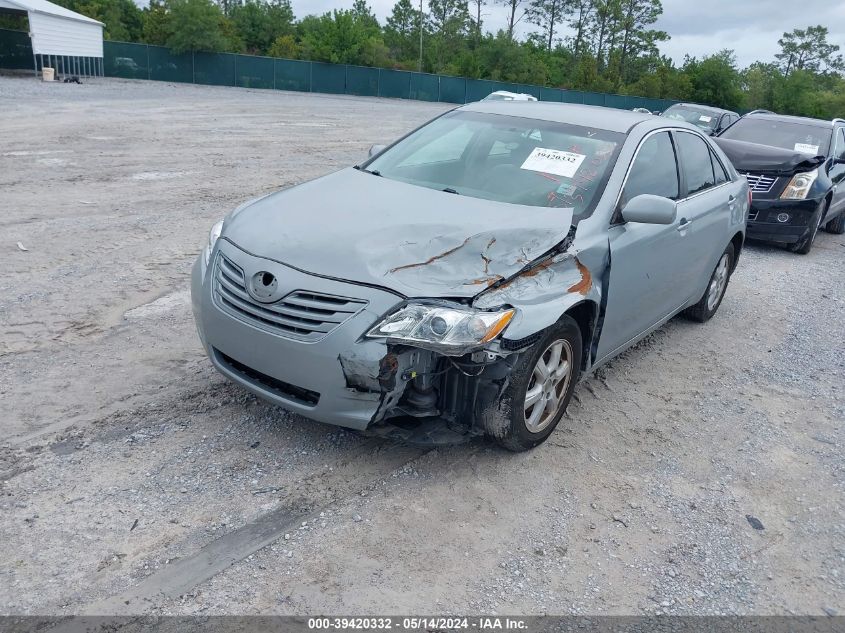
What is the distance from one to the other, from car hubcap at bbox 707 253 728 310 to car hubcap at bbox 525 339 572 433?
274 centimetres

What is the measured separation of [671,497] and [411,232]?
1874 mm

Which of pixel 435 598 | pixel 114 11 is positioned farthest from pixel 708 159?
pixel 114 11

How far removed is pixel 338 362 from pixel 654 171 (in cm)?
271

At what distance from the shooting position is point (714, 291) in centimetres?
634

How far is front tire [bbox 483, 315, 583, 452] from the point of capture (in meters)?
3.56

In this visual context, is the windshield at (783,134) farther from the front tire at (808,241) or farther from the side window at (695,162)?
the side window at (695,162)

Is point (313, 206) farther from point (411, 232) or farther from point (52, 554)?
point (52, 554)

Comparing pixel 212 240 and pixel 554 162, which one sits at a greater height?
pixel 554 162

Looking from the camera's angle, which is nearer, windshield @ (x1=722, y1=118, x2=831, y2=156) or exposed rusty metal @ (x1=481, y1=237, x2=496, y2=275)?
exposed rusty metal @ (x1=481, y1=237, x2=496, y2=275)

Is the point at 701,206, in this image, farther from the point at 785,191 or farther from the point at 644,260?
the point at 785,191

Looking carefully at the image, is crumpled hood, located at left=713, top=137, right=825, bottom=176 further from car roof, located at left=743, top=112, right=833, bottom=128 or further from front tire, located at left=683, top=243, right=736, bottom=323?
front tire, located at left=683, top=243, right=736, bottom=323

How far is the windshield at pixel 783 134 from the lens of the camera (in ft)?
35.7

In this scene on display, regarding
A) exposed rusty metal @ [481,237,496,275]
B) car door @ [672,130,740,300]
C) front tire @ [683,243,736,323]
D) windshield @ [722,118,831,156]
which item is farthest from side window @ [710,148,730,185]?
windshield @ [722,118,831,156]

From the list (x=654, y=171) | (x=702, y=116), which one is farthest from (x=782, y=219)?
(x=702, y=116)
